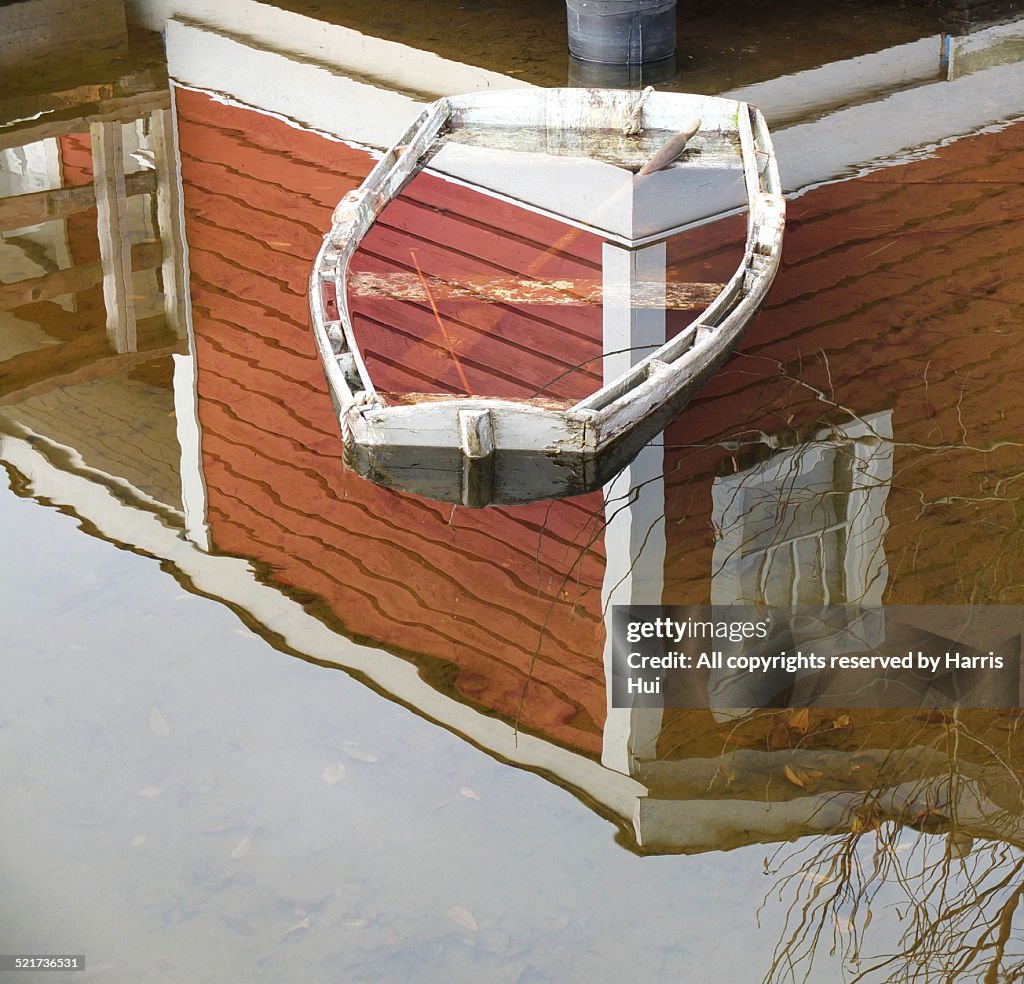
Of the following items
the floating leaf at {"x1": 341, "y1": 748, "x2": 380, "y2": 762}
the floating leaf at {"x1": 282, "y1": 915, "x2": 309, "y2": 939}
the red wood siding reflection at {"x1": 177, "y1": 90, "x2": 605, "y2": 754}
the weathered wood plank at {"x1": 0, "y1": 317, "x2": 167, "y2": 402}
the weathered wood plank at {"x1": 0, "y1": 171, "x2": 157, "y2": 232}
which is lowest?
the floating leaf at {"x1": 282, "y1": 915, "x2": 309, "y2": 939}

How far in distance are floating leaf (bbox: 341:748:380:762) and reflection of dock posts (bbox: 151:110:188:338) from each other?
125 inches

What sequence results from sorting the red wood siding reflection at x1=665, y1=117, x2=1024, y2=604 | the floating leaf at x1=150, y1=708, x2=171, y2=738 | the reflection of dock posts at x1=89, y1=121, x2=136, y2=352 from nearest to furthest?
the floating leaf at x1=150, y1=708, x2=171, y2=738 → the red wood siding reflection at x1=665, y1=117, x2=1024, y2=604 → the reflection of dock posts at x1=89, y1=121, x2=136, y2=352

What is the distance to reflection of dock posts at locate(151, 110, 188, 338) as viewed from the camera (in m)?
6.89

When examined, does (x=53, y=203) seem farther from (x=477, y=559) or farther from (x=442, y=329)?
(x=477, y=559)

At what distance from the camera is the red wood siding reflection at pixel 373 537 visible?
179 inches

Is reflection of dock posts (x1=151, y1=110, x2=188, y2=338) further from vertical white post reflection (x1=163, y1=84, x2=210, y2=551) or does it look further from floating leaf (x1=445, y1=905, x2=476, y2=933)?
floating leaf (x1=445, y1=905, x2=476, y2=933)

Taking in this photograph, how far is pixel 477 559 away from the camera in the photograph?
16.4ft

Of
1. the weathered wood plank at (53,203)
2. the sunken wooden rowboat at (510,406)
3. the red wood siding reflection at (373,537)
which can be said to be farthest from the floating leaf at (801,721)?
the weathered wood plank at (53,203)

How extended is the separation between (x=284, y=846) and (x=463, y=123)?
465 cm

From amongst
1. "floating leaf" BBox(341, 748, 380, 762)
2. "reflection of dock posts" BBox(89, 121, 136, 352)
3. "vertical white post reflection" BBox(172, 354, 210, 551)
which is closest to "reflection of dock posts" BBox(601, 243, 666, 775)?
"floating leaf" BBox(341, 748, 380, 762)

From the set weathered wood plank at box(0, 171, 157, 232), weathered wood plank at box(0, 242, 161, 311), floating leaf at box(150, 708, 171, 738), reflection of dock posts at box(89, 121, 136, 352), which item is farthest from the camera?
weathered wood plank at box(0, 171, 157, 232)

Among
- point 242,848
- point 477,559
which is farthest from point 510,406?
point 242,848

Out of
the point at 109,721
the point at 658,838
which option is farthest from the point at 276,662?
the point at 658,838

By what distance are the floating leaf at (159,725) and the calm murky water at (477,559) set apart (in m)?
0.06
